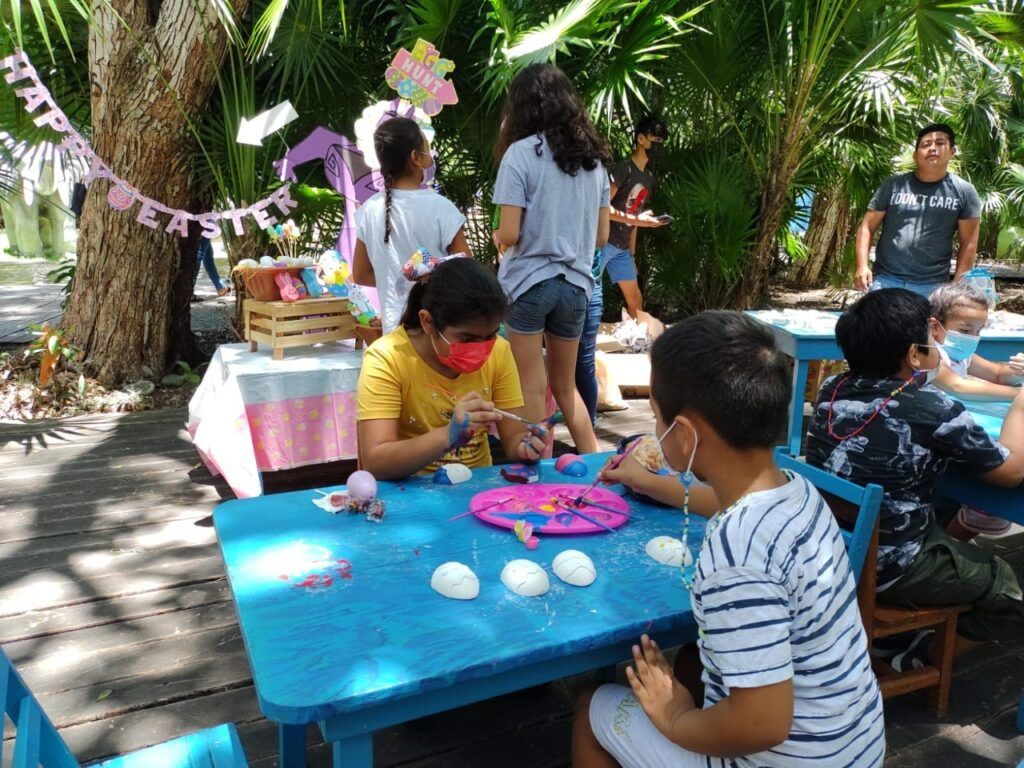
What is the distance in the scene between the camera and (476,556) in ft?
4.81

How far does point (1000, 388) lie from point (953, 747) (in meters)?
1.14

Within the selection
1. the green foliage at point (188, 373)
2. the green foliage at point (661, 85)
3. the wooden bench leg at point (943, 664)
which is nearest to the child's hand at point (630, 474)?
the wooden bench leg at point (943, 664)

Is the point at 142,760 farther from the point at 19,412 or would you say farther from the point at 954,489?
the point at 19,412

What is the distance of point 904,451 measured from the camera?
185 centimetres

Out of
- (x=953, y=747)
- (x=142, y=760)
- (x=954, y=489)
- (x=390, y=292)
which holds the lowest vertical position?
(x=953, y=747)

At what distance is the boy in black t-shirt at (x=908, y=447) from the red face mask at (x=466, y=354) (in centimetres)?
87

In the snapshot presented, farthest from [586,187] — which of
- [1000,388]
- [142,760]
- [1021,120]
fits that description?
[1021,120]

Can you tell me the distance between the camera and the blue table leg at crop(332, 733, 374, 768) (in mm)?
1117

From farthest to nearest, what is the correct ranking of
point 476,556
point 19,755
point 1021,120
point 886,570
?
point 1021,120 → point 886,570 → point 476,556 → point 19,755

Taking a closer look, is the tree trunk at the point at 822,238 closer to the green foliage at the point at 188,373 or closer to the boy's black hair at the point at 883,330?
the green foliage at the point at 188,373

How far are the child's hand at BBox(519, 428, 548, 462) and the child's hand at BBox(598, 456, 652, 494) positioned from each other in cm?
24

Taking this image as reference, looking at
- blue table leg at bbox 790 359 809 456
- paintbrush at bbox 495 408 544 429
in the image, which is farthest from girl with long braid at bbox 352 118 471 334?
blue table leg at bbox 790 359 809 456

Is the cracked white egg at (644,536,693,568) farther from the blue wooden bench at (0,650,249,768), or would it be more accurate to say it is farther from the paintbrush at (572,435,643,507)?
the blue wooden bench at (0,650,249,768)

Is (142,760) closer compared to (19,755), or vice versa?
(19,755)
